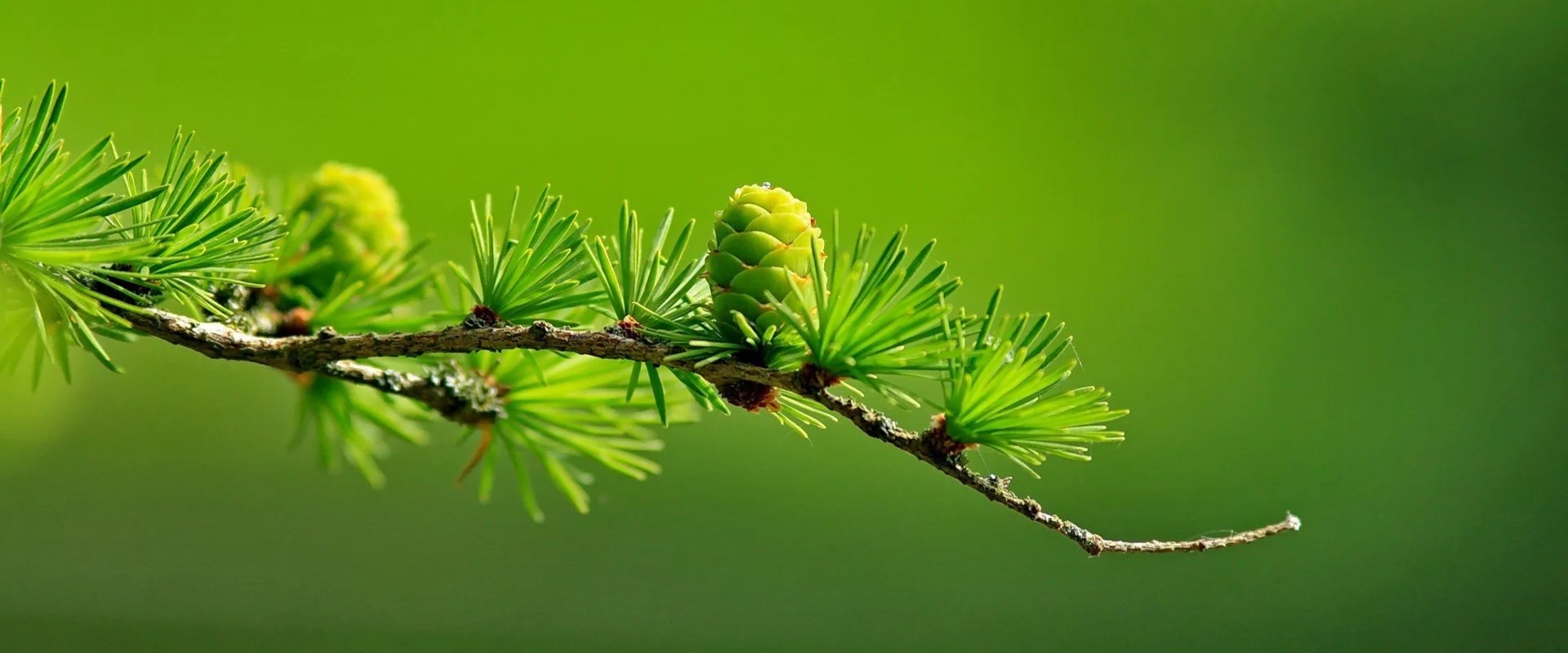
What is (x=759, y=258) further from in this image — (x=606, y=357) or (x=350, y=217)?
(x=350, y=217)

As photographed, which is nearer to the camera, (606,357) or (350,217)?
(606,357)

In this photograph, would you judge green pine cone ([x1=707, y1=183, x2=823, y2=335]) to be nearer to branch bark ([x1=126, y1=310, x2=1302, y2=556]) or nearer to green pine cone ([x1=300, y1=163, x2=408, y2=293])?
branch bark ([x1=126, y1=310, x2=1302, y2=556])

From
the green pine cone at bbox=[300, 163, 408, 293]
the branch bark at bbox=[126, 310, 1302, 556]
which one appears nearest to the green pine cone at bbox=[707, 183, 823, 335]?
the branch bark at bbox=[126, 310, 1302, 556]

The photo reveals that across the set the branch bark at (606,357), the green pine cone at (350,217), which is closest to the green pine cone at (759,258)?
the branch bark at (606,357)

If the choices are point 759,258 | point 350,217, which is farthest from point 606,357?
point 350,217

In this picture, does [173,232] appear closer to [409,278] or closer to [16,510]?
[409,278]
